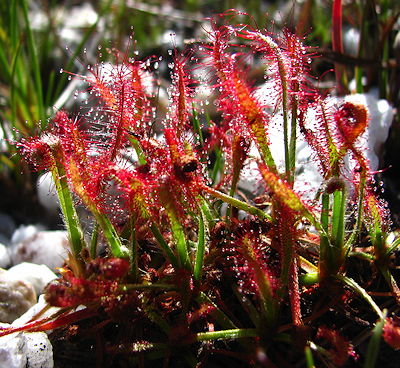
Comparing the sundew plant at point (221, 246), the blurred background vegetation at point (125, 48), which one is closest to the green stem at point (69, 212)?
the sundew plant at point (221, 246)

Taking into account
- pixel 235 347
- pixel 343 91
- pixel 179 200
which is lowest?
pixel 235 347

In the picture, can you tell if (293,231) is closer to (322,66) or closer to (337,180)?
(337,180)

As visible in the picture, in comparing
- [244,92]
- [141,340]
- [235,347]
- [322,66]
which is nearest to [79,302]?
[141,340]

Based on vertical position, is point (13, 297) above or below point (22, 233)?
below

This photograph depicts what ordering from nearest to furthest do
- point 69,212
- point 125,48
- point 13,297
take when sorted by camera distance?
point 69,212
point 13,297
point 125,48

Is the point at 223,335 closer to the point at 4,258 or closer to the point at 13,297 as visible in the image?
the point at 13,297

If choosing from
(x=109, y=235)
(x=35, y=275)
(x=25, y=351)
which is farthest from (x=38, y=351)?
(x=35, y=275)
